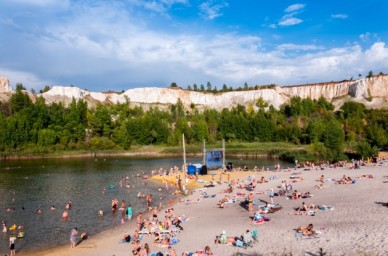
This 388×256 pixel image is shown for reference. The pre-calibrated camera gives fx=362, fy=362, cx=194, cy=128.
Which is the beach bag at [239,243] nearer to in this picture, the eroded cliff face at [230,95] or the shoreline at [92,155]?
the shoreline at [92,155]

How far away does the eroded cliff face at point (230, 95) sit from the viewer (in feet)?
490

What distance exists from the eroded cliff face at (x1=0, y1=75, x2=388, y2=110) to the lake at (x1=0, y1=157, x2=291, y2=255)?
97488 millimetres

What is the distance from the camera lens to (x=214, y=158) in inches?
2244

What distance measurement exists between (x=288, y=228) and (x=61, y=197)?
25.9m

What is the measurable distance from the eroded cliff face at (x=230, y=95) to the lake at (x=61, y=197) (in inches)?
3838

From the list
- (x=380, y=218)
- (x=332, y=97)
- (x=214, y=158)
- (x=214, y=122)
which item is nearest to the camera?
(x=380, y=218)

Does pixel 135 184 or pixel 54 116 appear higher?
pixel 54 116

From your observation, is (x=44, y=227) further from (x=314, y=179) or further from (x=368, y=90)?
(x=368, y=90)

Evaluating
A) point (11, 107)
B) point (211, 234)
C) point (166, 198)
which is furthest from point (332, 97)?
point (211, 234)

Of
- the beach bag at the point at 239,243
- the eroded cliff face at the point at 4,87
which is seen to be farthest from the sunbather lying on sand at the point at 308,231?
the eroded cliff face at the point at 4,87

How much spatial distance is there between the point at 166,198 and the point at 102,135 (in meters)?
74.2

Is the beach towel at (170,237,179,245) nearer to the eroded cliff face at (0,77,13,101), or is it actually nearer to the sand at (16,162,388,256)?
the sand at (16,162,388,256)

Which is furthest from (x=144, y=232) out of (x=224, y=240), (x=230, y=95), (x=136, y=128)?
(x=230, y=95)

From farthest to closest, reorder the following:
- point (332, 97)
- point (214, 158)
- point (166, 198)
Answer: point (332, 97)
point (214, 158)
point (166, 198)
